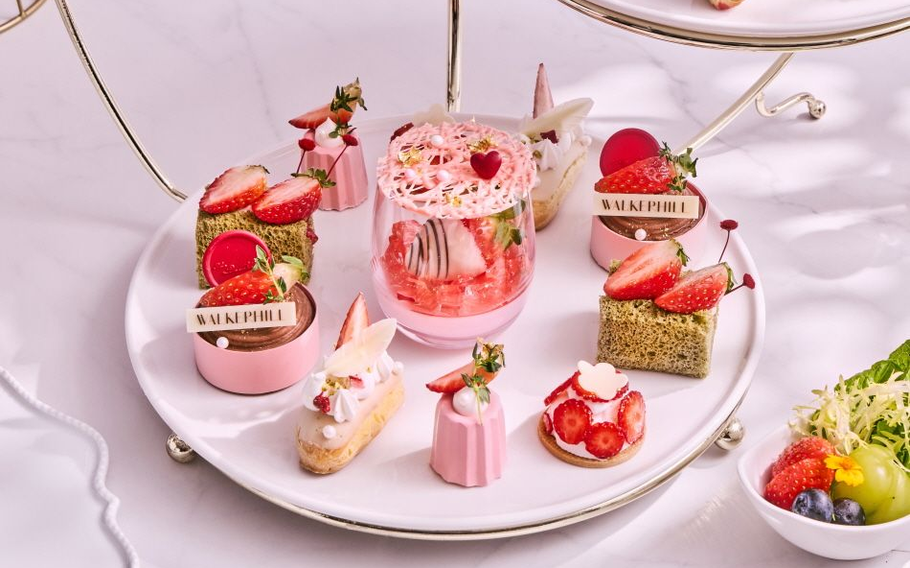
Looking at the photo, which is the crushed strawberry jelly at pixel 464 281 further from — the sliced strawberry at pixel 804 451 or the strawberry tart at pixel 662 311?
the sliced strawberry at pixel 804 451

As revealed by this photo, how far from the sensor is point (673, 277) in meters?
2.62

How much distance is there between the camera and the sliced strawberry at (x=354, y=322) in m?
2.52

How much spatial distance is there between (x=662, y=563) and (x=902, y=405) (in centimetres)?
55

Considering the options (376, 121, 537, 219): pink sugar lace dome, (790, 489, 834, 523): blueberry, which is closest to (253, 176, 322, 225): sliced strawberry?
(376, 121, 537, 219): pink sugar lace dome

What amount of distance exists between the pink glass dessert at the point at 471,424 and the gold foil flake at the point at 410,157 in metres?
0.47

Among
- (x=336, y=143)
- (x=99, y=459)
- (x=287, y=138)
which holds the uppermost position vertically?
(x=336, y=143)

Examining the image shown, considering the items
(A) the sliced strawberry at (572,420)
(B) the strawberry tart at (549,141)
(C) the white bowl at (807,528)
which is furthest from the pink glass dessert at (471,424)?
(B) the strawberry tart at (549,141)

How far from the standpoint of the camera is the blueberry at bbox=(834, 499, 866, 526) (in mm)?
2326

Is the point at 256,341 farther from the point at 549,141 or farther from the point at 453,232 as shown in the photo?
the point at 549,141

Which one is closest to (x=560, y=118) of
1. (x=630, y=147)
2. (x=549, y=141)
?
(x=549, y=141)

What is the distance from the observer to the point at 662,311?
2619 mm

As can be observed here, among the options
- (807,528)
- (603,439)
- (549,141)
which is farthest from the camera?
(549,141)

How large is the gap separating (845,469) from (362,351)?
0.92 meters

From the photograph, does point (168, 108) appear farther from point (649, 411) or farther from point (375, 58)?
point (649, 411)
